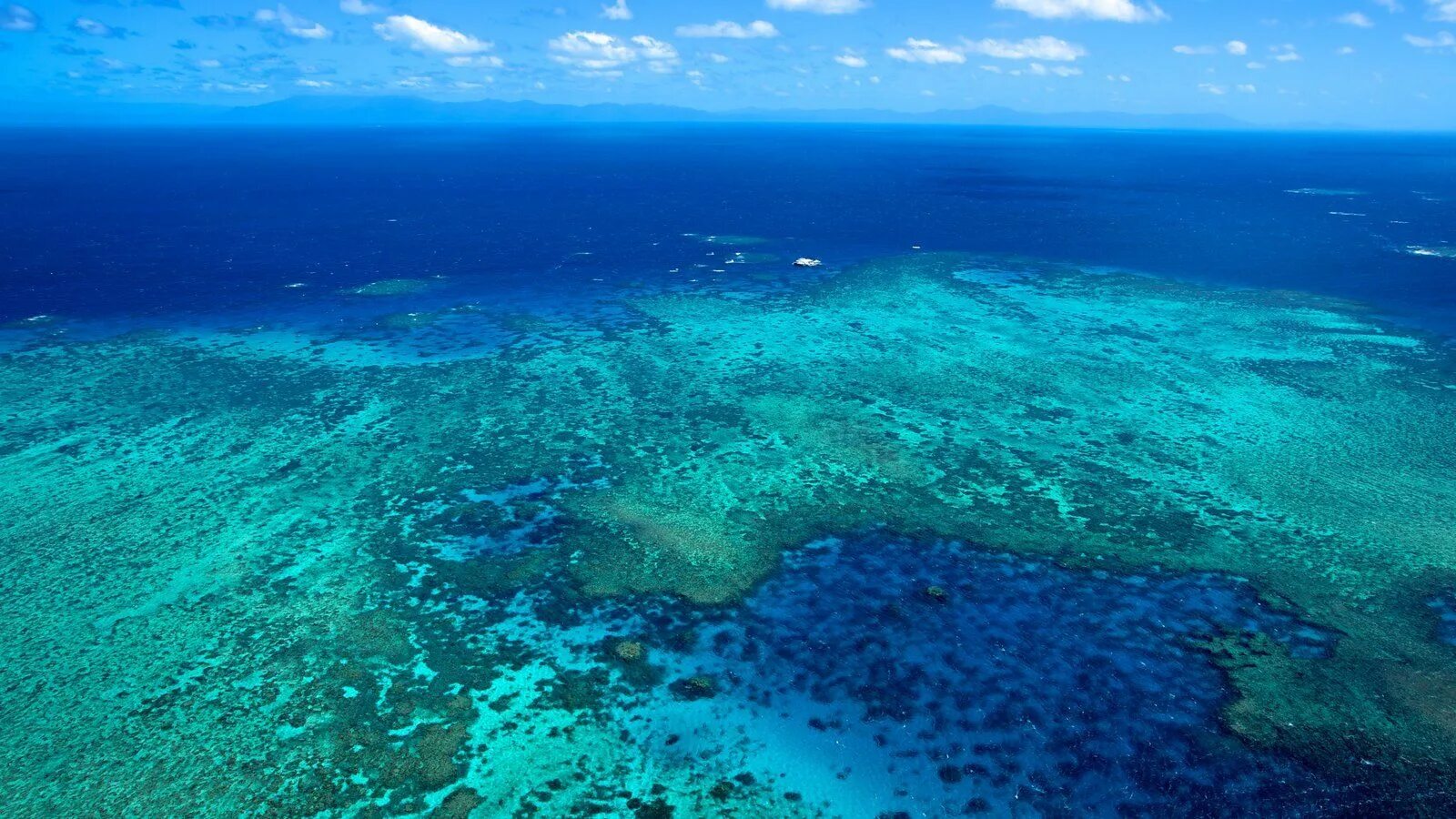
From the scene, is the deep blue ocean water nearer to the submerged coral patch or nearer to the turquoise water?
the turquoise water

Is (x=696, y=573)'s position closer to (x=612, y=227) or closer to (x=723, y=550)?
(x=723, y=550)

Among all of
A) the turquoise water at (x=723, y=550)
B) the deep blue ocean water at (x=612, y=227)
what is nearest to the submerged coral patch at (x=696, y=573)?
the turquoise water at (x=723, y=550)

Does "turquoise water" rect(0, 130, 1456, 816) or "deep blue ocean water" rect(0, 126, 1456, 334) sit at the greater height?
"deep blue ocean water" rect(0, 126, 1456, 334)

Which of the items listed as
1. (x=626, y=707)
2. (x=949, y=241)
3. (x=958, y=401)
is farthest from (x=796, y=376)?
(x=949, y=241)

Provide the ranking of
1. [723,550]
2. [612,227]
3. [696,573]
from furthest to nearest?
1. [612,227]
2. [723,550]
3. [696,573]

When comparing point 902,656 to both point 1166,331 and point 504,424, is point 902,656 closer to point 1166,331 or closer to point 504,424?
point 504,424

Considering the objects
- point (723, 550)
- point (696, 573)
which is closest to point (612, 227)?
point (723, 550)

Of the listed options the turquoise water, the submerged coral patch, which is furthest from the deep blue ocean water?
the submerged coral patch
